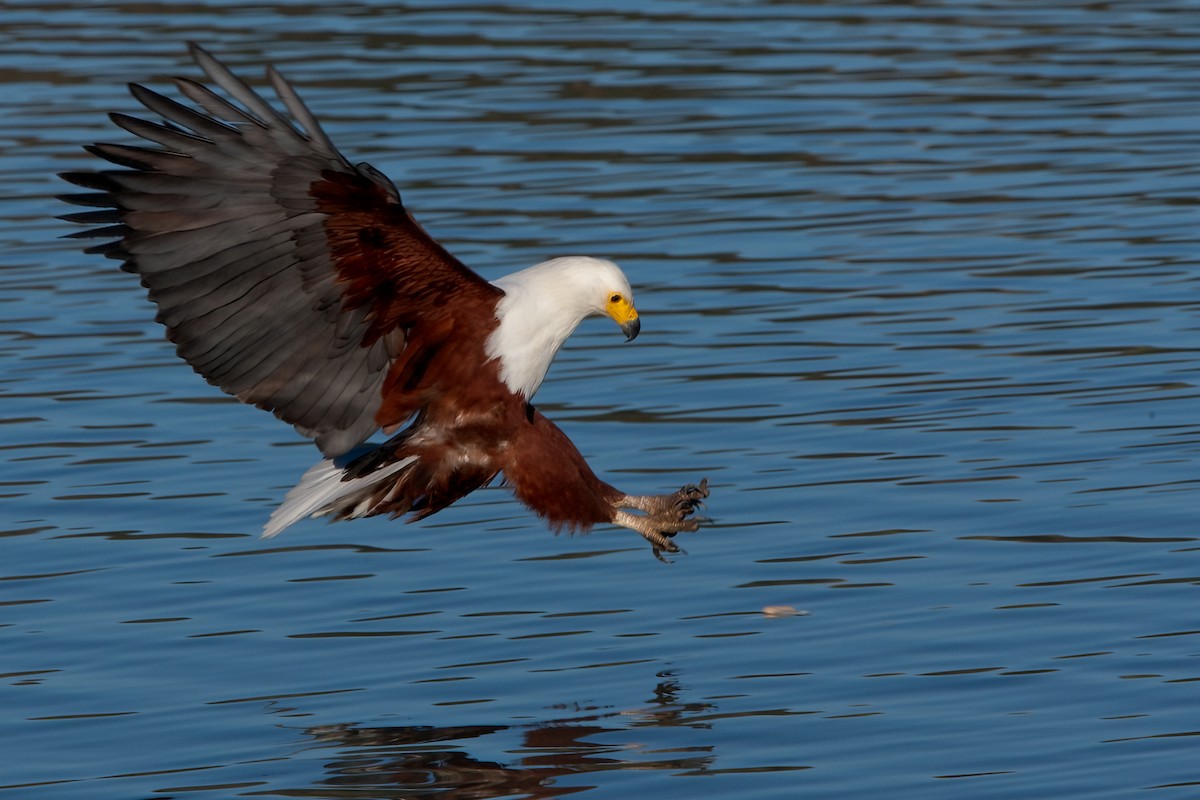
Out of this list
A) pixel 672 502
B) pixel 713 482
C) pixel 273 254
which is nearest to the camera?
pixel 273 254

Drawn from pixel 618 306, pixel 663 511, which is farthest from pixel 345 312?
pixel 663 511

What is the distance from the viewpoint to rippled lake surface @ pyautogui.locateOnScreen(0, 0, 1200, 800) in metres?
5.35

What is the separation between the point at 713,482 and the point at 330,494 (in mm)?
1562

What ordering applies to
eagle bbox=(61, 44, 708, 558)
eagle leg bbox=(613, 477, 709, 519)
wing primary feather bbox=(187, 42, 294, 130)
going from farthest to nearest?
eagle leg bbox=(613, 477, 709, 519), eagle bbox=(61, 44, 708, 558), wing primary feather bbox=(187, 42, 294, 130)

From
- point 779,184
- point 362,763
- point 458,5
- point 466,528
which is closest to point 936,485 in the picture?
point 466,528

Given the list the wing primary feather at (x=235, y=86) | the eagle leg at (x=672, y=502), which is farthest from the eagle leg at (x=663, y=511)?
the wing primary feather at (x=235, y=86)

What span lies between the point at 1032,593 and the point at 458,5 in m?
10.2

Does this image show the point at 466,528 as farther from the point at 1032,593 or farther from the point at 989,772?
the point at 989,772

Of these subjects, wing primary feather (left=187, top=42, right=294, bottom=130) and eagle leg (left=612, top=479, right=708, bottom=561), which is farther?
eagle leg (left=612, top=479, right=708, bottom=561)

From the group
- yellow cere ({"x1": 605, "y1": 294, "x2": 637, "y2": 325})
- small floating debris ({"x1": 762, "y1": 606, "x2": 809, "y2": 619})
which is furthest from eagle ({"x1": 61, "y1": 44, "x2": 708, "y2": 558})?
small floating debris ({"x1": 762, "y1": 606, "x2": 809, "y2": 619})

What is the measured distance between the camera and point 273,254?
568 centimetres

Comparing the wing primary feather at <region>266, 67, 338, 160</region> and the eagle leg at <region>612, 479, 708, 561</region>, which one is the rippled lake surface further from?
the wing primary feather at <region>266, 67, 338, 160</region>

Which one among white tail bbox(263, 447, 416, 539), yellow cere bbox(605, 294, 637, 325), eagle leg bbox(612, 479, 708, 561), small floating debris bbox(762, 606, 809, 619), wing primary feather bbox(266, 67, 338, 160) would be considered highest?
wing primary feather bbox(266, 67, 338, 160)

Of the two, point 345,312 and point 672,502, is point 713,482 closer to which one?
point 672,502
